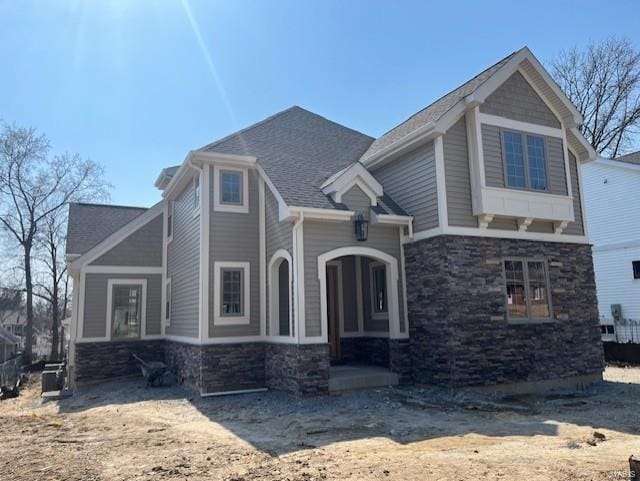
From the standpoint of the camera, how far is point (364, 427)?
7.52 m

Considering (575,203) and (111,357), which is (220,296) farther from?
(575,203)

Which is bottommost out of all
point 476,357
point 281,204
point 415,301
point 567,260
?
point 476,357

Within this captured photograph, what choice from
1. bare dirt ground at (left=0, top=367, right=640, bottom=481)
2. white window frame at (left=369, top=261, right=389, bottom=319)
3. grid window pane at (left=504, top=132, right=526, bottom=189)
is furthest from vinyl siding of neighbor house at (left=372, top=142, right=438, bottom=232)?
bare dirt ground at (left=0, top=367, right=640, bottom=481)

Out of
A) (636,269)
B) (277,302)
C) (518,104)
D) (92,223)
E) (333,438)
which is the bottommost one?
(333,438)

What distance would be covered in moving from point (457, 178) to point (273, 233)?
425 centimetres

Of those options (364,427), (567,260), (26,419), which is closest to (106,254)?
(26,419)

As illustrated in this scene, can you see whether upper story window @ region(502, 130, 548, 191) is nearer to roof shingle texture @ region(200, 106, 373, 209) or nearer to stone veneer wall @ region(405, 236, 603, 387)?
stone veneer wall @ region(405, 236, 603, 387)

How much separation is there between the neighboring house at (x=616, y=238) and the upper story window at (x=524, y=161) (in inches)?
367

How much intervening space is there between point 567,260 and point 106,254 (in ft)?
41.9

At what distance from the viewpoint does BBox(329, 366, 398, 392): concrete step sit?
10.2m

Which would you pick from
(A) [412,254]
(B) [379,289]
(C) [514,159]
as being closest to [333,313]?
(B) [379,289]

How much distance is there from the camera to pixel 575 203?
12.5 meters

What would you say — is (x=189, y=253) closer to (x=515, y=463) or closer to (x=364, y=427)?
(x=364, y=427)

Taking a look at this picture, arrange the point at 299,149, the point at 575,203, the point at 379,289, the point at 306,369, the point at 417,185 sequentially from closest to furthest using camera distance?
the point at 306,369, the point at 417,185, the point at 575,203, the point at 379,289, the point at 299,149
